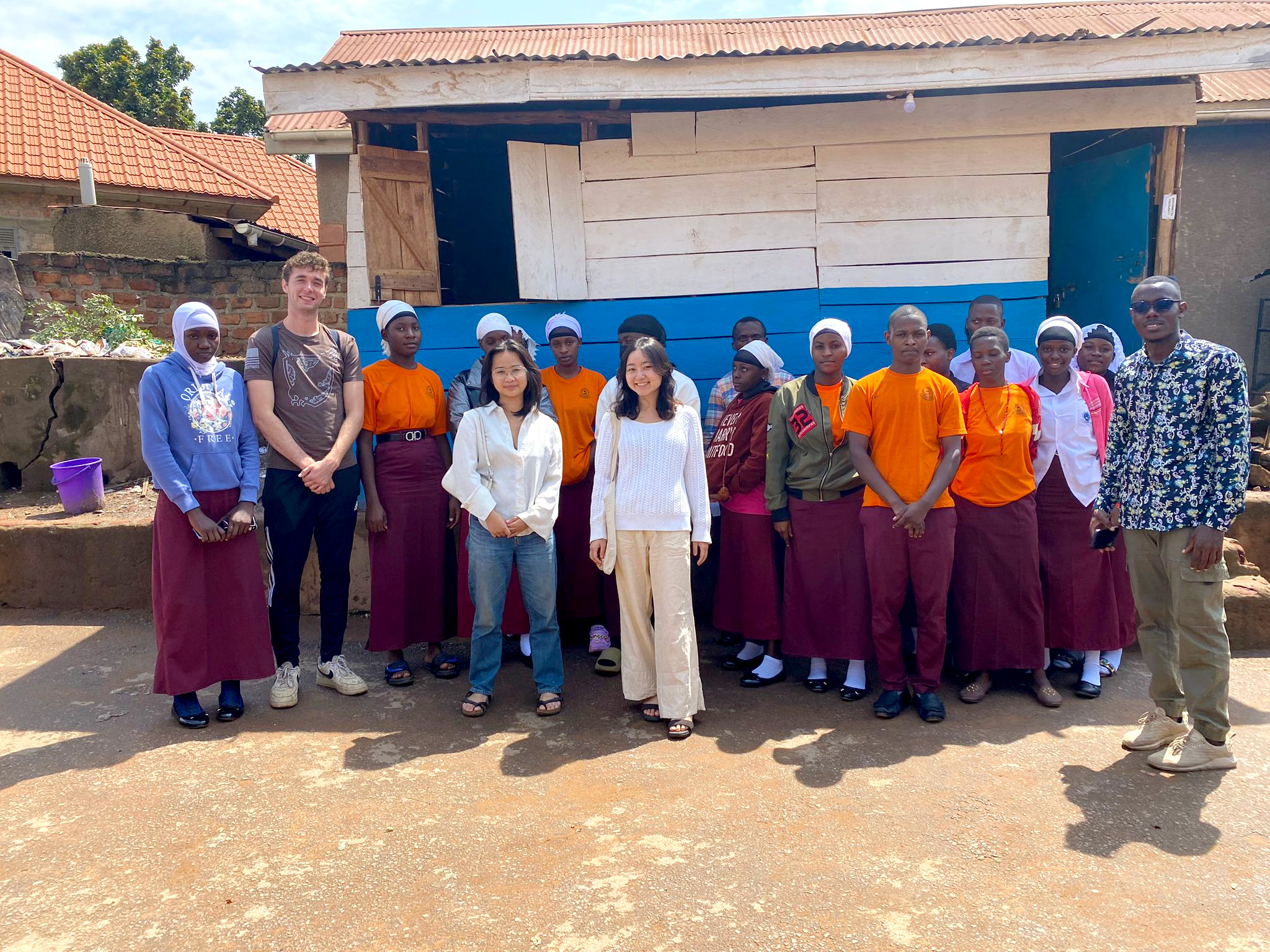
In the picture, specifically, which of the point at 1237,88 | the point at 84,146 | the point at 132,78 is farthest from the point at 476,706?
the point at 132,78

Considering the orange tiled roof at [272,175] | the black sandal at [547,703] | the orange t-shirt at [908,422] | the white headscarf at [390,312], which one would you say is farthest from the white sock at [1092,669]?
the orange tiled roof at [272,175]

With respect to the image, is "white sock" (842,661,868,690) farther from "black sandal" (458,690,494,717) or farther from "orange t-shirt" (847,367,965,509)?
"black sandal" (458,690,494,717)

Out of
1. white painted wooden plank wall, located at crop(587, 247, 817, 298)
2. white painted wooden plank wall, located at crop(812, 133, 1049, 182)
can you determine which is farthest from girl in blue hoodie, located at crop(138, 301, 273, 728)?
white painted wooden plank wall, located at crop(812, 133, 1049, 182)

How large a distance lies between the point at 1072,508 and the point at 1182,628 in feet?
3.00

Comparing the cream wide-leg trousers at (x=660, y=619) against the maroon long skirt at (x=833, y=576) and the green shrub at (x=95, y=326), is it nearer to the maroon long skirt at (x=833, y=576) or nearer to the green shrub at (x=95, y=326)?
the maroon long skirt at (x=833, y=576)

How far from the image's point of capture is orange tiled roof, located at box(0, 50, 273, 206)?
472 inches

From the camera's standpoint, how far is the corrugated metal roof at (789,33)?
488cm

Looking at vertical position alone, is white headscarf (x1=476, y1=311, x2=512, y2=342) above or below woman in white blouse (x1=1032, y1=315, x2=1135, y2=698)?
above

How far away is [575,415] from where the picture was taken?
Result: 4.66 meters

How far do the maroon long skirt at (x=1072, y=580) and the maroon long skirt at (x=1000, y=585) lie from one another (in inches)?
5.8

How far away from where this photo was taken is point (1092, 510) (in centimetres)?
407

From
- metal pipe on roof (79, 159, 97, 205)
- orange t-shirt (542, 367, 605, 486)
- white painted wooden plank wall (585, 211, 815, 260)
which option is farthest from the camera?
metal pipe on roof (79, 159, 97, 205)

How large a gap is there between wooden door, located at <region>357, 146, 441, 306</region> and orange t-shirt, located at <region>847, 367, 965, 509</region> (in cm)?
311

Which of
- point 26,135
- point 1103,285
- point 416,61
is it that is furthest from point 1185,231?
point 26,135
